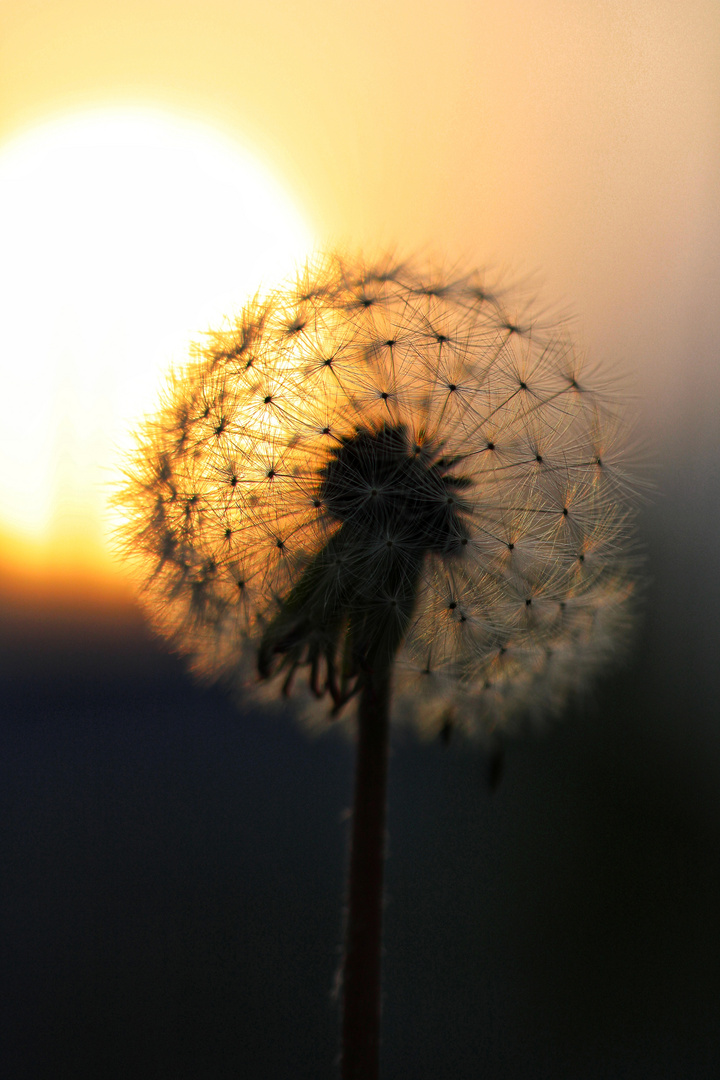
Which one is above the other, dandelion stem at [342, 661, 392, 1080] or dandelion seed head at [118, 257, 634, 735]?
dandelion seed head at [118, 257, 634, 735]

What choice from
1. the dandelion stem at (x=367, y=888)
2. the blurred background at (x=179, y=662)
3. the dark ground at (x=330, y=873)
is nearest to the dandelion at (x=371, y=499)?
the dandelion stem at (x=367, y=888)

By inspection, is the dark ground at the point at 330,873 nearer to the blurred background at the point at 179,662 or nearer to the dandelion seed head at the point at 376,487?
the blurred background at the point at 179,662

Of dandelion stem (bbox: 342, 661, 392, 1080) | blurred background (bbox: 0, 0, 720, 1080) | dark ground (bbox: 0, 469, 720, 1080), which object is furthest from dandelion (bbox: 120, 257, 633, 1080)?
dark ground (bbox: 0, 469, 720, 1080)

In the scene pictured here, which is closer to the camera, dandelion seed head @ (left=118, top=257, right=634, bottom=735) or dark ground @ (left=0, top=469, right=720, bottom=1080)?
dandelion seed head @ (left=118, top=257, right=634, bottom=735)

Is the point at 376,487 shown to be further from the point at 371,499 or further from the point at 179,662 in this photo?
the point at 179,662

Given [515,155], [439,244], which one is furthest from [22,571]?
[515,155]

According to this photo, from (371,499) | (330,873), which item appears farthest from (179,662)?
(371,499)

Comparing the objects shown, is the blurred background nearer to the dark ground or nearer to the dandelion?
the dark ground

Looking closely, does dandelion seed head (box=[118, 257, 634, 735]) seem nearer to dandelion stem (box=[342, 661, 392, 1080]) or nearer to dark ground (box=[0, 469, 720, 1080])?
dandelion stem (box=[342, 661, 392, 1080])
